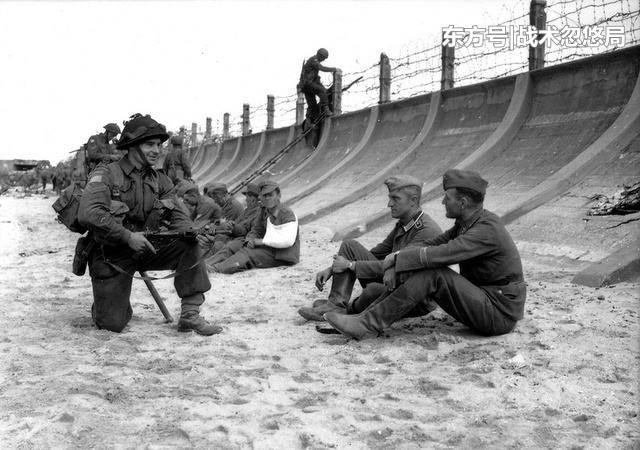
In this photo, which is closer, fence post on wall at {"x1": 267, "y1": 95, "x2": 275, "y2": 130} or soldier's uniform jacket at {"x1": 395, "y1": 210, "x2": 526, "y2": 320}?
soldier's uniform jacket at {"x1": 395, "y1": 210, "x2": 526, "y2": 320}

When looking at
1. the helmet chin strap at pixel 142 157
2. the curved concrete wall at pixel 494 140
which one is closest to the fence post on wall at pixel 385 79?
the curved concrete wall at pixel 494 140

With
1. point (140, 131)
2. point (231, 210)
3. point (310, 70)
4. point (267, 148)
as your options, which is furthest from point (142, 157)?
point (267, 148)

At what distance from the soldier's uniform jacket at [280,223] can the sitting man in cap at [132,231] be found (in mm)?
2116

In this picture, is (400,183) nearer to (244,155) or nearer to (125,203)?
(125,203)

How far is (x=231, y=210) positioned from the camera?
859 cm

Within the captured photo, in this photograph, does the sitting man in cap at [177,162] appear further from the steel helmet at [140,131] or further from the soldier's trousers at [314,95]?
the steel helmet at [140,131]

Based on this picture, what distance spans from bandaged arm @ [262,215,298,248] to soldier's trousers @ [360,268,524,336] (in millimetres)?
2916

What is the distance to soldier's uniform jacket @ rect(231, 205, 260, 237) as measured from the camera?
25.4ft

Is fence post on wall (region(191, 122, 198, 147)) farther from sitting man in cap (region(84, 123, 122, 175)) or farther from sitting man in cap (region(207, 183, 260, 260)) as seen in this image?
sitting man in cap (region(207, 183, 260, 260))

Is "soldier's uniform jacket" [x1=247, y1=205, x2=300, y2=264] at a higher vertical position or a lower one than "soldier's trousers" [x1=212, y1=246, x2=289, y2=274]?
higher

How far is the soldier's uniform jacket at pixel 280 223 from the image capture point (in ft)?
21.9

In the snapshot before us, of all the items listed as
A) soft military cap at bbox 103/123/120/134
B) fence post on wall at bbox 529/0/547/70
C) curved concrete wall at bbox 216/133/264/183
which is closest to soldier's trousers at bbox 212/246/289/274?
fence post on wall at bbox 529/0/547/70

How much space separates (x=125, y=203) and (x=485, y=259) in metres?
2.52

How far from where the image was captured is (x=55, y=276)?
660 centimetres
